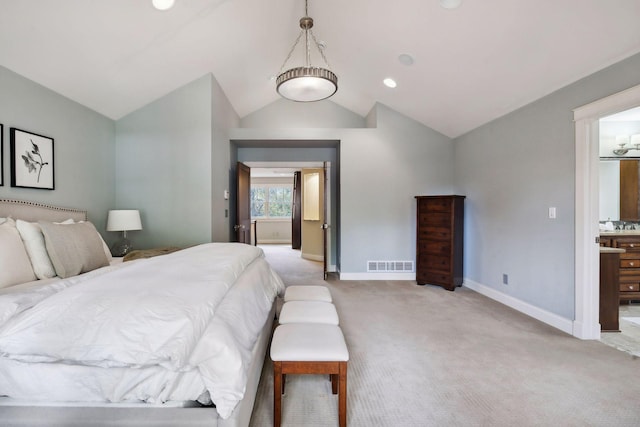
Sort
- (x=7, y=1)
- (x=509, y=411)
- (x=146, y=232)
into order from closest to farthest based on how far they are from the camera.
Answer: (x=509, y=411) < (x=7, y=1) < (x=146, y=232)

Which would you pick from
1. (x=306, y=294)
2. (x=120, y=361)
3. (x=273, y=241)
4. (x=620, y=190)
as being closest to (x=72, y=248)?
(x=120, y=361)

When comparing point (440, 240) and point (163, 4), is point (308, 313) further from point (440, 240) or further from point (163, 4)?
point (440, 240)

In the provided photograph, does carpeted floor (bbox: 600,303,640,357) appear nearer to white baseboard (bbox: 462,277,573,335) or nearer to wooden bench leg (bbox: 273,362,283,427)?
white baseboard (bbox: 462,277,573,335)

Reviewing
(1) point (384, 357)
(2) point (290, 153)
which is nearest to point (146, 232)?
(2) point (290, 153)

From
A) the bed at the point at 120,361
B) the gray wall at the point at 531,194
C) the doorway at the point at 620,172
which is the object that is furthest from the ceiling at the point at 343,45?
the bed at the point at 120,361

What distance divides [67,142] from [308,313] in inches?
125

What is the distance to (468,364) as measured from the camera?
7.44 feet

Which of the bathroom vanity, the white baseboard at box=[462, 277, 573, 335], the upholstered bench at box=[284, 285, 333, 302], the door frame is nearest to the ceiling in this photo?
the door frame

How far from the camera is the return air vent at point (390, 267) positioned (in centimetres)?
500

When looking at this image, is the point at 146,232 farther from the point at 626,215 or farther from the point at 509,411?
Result: the point at 626,215

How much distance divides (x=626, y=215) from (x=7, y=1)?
6.93 metres

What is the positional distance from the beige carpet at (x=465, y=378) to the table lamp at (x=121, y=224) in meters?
2.40

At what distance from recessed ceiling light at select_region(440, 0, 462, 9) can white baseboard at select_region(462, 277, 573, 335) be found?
10.2 feet

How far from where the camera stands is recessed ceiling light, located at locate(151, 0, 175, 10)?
8.57ft
